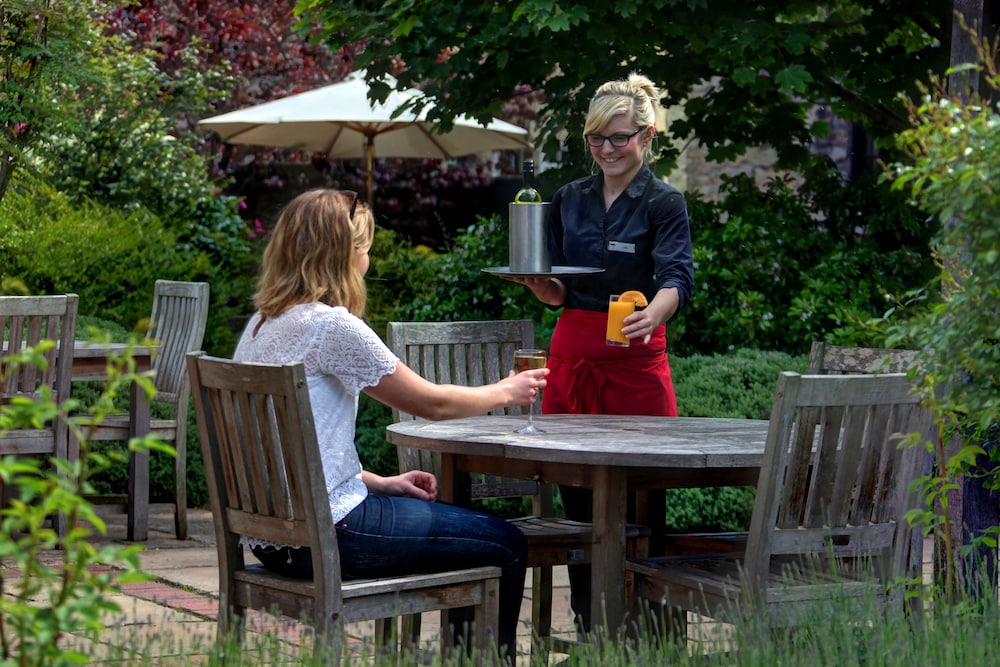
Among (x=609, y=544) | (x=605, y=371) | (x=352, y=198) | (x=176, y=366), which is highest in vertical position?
(x=352, y=198)

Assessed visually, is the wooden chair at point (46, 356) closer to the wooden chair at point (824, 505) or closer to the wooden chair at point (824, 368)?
the wooden chair at point (824, 368)

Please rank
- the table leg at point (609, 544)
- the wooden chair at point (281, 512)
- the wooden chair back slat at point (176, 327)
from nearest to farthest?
the wooden chair at point (281, 512)
the table leg at point (609, 544)
the wooden chair back slat at point (176, 327)

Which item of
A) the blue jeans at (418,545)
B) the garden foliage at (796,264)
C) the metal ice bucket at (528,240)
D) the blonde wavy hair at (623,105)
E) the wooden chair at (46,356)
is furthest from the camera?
the garden foliage at (796,264)

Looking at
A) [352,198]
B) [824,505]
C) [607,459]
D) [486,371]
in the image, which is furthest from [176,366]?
[824,505]

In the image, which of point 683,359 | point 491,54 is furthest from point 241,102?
point 683,359

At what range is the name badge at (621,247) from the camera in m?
4.39

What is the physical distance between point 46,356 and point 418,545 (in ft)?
9.72

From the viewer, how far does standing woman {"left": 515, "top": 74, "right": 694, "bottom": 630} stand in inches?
170

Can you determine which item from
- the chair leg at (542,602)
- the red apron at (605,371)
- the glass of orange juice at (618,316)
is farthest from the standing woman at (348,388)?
the red apron at (605,371)

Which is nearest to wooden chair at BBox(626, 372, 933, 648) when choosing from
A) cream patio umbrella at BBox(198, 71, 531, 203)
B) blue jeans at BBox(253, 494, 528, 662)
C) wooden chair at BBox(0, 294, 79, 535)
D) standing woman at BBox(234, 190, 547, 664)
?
blue jeans at BBox(253, 494, 528, 662)

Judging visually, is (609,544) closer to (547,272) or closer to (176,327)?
(547,272)

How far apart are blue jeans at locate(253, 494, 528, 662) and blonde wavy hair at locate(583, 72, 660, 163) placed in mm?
1402

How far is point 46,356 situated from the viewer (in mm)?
5738

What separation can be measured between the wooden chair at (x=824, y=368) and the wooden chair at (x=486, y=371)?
11cm
